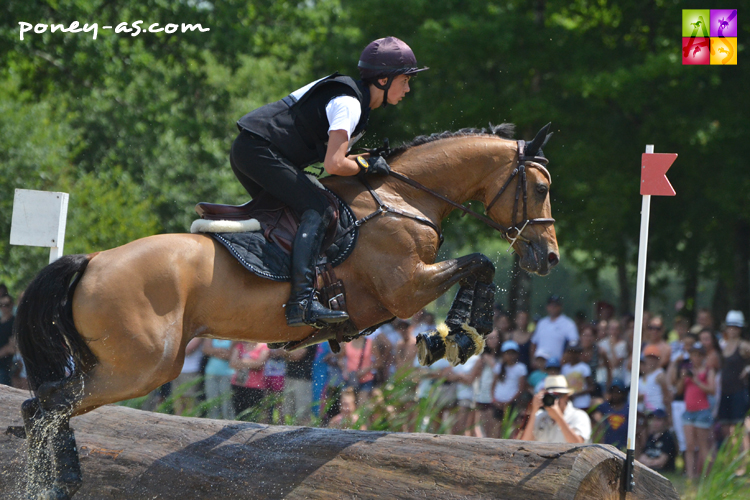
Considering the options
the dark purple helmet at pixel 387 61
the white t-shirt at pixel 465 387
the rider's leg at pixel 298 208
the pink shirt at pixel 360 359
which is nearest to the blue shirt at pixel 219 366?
the pink shirt at pixel 360 359

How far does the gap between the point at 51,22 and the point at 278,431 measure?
10.5 meters

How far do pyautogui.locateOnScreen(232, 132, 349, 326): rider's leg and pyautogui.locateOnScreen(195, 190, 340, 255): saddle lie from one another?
0.06 metres

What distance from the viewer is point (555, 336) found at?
30.2ft

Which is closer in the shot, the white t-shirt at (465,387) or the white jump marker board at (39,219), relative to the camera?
the white jump marker board at (39,219)

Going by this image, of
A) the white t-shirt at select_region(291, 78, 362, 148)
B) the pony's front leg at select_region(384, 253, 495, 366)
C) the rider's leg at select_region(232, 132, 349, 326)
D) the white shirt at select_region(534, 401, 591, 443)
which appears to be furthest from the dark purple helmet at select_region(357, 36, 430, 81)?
the white shirt at select_region(534, 401, 591, 443)

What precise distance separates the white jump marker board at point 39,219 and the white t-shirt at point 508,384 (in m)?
4.84

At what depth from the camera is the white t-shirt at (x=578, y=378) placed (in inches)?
322

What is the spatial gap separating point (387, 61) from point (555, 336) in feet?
18.9

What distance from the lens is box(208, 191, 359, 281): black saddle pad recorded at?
4.13m

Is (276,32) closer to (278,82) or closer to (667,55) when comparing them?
(278,82)

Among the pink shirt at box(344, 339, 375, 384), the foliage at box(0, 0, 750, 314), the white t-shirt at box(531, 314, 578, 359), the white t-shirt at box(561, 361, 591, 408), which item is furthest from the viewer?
the foliage at box(0, 0, 750, 314)

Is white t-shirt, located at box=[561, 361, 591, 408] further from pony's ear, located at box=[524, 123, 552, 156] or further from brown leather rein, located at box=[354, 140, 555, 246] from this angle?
pony's ear, located at box=[524, 123, 552, 156]

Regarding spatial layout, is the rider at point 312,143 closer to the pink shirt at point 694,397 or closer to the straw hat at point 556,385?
the straw hat at point 556,385

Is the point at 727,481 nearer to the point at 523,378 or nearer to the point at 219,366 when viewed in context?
the point at 523,378
